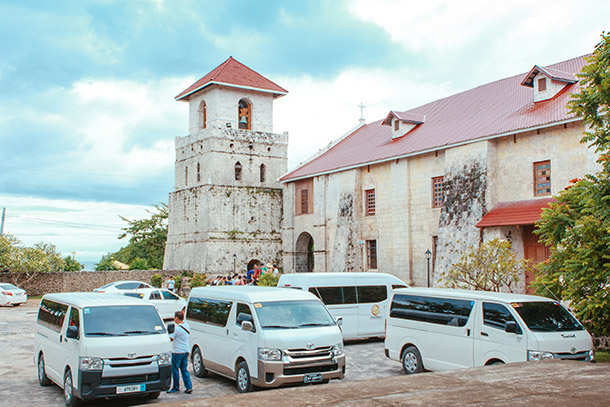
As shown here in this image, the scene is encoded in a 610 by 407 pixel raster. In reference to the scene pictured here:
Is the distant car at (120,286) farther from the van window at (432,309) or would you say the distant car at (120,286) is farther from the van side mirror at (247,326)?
the van side mirror at (247,326)

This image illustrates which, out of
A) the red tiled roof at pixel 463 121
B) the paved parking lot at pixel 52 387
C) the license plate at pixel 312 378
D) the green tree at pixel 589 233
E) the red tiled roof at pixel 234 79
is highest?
the red tiled roof at pixel 234 79

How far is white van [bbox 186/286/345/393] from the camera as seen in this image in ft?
36.4

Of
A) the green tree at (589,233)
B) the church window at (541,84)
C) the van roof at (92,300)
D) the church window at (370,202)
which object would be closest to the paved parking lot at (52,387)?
the van roof at (92,300)

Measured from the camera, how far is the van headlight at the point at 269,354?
11.0 metres

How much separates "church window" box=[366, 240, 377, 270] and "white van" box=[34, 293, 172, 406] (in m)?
23.9

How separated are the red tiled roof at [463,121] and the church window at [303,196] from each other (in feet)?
2.77

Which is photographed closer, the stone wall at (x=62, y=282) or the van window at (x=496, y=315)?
the van window at (x=496, y=315)

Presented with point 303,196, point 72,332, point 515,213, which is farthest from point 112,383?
point 303,196

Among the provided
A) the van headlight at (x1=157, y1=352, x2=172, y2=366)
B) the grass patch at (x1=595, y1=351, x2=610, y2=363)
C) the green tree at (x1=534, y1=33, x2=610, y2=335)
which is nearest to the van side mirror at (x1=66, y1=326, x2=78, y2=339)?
the van headlight at (x1=157, y1=352, x2=172, y2=366)

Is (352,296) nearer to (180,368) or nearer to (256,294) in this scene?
(256,294)

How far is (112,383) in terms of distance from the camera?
10258 millimetres

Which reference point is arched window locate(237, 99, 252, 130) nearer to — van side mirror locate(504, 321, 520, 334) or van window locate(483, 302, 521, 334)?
van window locate(483, 302, 521, 334)

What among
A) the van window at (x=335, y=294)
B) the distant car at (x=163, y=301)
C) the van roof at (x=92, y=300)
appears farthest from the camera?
the distant car at (x=163, y=301)

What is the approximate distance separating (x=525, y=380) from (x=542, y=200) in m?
18.8
